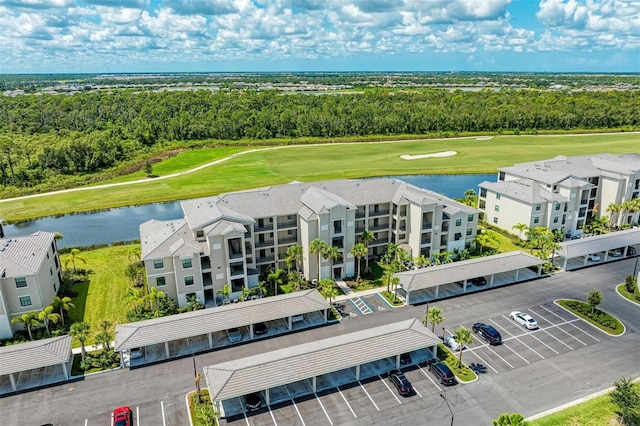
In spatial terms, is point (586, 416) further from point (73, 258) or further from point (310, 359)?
point (73, 258)

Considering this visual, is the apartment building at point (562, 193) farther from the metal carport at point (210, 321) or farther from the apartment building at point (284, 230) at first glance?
the metal carport at point (210, 321)

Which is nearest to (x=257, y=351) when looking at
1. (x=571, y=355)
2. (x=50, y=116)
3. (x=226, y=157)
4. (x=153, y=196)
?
(x=571, y=355)

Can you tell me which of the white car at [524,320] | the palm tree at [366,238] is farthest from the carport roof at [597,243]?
the palm tree at [366,238]

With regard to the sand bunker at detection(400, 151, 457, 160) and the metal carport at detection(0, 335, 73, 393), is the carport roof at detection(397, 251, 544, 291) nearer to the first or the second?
the metal carport at detection(0, 335, 73, 393)

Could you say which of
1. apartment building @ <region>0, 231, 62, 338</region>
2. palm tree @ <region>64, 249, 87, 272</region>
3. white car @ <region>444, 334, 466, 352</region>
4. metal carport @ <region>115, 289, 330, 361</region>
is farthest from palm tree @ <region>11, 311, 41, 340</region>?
white car @ <region>444, 334, 466, 352</region>

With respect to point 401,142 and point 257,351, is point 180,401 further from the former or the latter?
point 401,142
